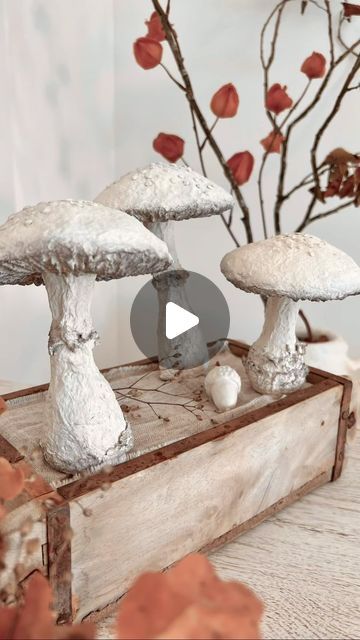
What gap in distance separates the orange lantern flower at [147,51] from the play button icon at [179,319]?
320mm

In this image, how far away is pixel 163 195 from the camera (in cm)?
55

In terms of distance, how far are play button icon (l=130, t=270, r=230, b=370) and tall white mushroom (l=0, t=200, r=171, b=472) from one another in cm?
20

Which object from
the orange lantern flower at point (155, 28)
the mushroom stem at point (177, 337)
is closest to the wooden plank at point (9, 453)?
the mushroom stem at point (177, 337)

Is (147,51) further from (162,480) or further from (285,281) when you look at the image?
(162,480)

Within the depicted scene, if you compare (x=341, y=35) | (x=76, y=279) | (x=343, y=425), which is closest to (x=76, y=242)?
(x=76, y=279)

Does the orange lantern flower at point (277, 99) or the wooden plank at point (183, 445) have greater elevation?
the orange lantern flower at point (277, 99)

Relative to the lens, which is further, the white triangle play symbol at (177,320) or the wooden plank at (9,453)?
the white triangle play symbol at (177,320)

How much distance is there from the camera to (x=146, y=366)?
72 centimetres

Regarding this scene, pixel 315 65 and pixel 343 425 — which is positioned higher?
pixel 315 65

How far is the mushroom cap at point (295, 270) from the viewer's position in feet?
1.71

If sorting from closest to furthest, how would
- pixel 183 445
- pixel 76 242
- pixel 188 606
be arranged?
pixel 188 606
pixel 76 242
pixel 183 445

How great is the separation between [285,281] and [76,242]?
0.75 ft

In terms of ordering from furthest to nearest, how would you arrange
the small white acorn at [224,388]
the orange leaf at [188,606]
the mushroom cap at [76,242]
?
1. the small white acorn at [224,388]
2. the mushroom cap at [76,242]
3. the orange leaf at [188,606]

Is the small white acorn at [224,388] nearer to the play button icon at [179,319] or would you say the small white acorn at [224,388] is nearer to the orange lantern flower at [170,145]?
the play button icon at [179,319]
